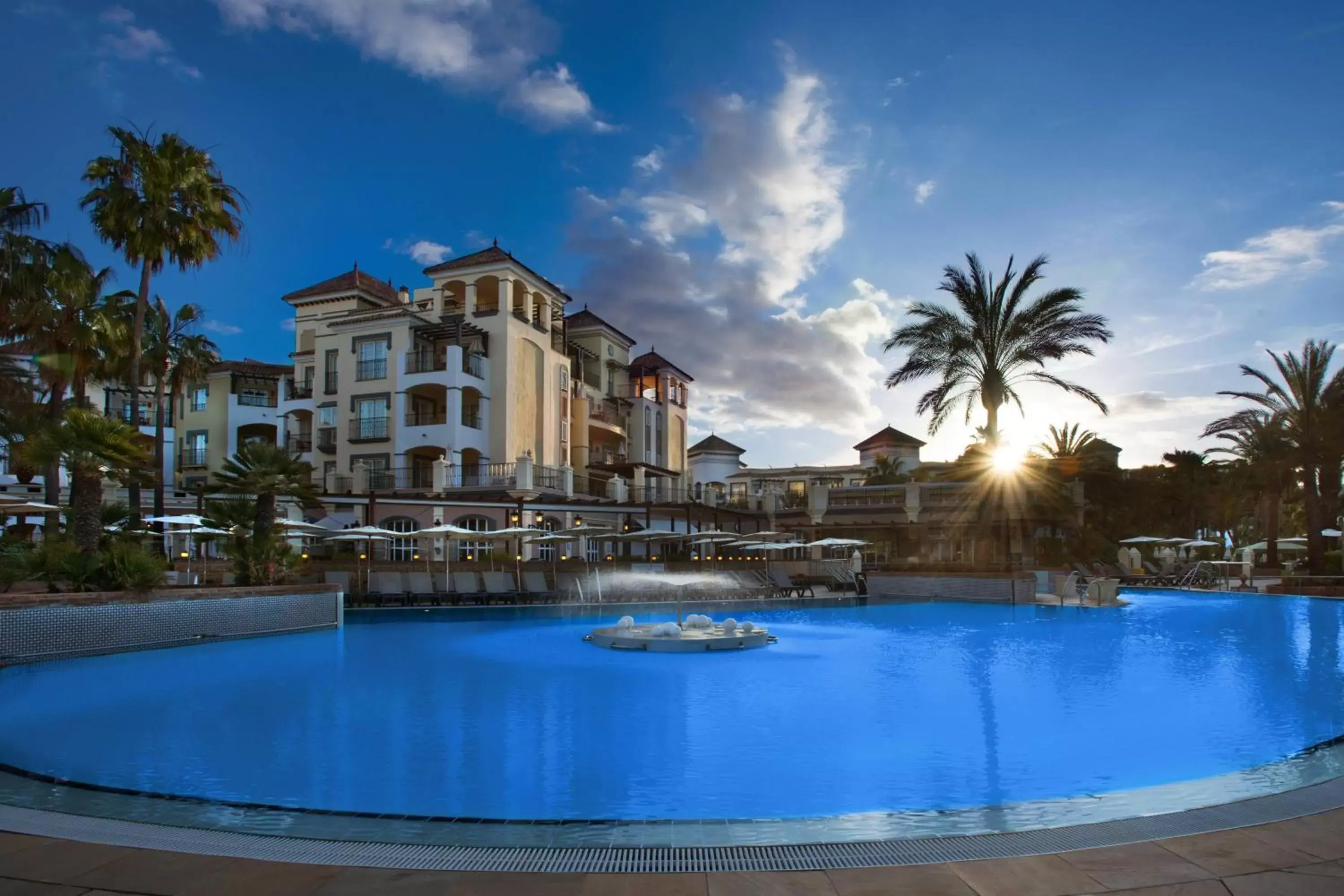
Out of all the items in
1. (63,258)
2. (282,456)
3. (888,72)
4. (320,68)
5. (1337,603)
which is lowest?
(1337,603)

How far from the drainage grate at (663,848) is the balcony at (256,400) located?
5029 cm

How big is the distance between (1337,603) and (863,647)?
2146 centimetres

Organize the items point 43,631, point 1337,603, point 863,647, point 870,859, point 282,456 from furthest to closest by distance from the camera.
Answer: point 1337,603
point 282,456
point 863,647
point 43,631
point 870,859

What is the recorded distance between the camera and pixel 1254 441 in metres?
38.8

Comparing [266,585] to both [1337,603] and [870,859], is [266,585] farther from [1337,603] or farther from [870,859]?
[1337,603]

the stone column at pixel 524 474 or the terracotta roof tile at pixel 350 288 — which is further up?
the terracotta roof tile at pixel 350 288

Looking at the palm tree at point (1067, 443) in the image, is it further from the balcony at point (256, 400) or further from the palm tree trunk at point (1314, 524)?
the balcony at point (256, 400)

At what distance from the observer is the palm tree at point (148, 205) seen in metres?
23.5

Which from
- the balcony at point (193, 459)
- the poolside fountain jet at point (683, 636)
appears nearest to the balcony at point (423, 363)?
the balcony at point (193, 459)

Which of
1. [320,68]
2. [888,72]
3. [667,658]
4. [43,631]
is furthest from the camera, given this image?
[320,68]

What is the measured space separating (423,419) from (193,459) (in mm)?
17725

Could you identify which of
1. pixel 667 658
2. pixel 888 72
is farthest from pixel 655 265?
pixel 667 658

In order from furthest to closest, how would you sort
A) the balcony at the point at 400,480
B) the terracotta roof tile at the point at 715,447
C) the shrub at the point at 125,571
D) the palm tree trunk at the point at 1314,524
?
1. the terracotta roof tile at the point at 715,447
2. the balcony at the point at 400,480
3. the palm tree trunk at the point at 1314,524
4. the shrub at the point at 125,571

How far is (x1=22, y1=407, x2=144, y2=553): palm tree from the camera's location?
55.2 ft
